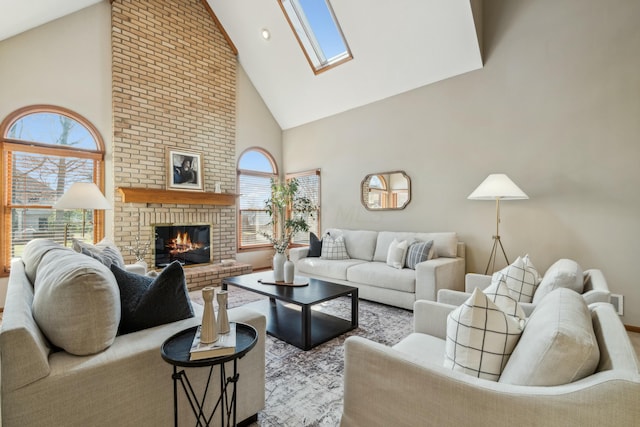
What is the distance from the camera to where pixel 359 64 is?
4516 millimetres

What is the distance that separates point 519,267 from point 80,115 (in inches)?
205

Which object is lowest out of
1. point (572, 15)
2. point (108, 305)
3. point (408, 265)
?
point (408, 265)

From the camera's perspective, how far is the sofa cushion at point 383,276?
11.3 feet

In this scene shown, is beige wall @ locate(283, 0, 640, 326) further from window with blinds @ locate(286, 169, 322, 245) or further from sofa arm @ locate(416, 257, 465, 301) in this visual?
window with blinds @ locate(286, 169, 322, 245)

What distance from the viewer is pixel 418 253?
12.2 feet

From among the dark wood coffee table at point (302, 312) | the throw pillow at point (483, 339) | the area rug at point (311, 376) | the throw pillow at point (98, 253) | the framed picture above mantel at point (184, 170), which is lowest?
the area rug at point (311, 376)

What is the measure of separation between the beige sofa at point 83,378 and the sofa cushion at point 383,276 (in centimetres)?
233

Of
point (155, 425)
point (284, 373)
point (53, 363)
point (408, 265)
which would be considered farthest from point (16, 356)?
point (408, 265)

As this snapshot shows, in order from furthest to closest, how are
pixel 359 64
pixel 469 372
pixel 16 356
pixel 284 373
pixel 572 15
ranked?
pixel 359 64, pixel 572 15, pixel 284 373, pixel 469 372, pixel 16 356

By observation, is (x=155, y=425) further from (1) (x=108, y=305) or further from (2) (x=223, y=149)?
(2) (x=223, y=149)

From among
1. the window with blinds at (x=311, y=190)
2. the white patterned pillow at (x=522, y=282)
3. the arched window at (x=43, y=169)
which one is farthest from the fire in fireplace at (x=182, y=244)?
the white patterned pillow at (x=522, y=282)

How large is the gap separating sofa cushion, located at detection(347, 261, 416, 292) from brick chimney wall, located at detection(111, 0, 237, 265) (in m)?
2.58

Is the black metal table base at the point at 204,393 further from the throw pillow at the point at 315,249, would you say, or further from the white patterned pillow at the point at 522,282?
the throw pillow at the point at 315,249

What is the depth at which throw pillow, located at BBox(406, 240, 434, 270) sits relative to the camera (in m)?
3.67
